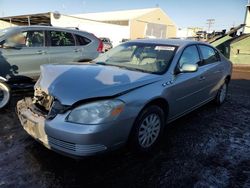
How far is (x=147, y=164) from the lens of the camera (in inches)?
127

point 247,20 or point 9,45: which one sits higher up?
point 247,20

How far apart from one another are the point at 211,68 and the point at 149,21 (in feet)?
142

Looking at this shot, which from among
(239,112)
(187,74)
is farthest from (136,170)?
(239,112)

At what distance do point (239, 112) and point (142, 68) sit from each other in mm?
2908

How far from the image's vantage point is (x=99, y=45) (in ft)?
24.8

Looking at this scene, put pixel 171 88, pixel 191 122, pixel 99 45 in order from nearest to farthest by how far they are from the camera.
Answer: pixel 171 88, pixel 191 122, pixel 99 45

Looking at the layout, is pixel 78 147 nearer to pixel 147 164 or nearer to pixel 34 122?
pixel 34 122

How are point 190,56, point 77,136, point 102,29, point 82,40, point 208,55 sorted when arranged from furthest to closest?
point 102,29 → point 82,40 → point 208,55 → point 190,56 → point 77,136

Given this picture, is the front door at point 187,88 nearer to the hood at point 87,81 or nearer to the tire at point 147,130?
the tire at point 147,130

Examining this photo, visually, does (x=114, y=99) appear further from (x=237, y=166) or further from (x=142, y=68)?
(x=237, y=166)

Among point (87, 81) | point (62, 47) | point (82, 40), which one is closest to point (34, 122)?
point (87, 81)

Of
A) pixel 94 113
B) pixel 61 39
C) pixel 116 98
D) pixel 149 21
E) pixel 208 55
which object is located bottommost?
pixel 94 113

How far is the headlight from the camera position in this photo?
2762 mm

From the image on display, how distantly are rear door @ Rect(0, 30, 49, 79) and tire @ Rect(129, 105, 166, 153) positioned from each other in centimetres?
393
